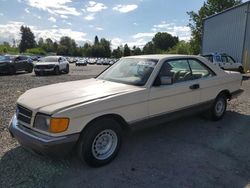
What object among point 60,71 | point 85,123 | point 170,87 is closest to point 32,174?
point 85,123

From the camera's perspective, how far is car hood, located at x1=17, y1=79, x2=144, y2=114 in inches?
138

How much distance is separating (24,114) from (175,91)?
2582 millimetres

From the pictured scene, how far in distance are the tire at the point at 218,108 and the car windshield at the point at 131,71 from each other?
209 centimetres

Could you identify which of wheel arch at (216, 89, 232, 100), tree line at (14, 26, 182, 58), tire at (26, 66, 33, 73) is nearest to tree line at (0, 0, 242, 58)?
tree line at (14, 26, 182, 58)

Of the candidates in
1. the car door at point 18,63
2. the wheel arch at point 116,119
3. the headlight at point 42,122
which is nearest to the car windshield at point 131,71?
the wheel arch at point 116,119

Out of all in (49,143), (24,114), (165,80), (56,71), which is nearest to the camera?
(49,143)

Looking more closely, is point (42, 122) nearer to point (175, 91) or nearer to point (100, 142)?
point (100, 142)

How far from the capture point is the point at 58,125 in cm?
330

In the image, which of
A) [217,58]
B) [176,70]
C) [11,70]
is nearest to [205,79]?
[176,70]

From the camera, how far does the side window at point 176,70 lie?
4.68 metres

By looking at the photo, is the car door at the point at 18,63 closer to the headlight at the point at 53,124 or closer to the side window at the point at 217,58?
the side window at the point at 217,58

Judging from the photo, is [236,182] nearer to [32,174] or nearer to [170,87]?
[170,87]

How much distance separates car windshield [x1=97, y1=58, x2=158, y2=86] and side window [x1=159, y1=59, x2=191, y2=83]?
23 cm

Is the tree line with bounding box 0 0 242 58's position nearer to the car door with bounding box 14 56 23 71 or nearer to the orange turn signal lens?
the car door with bounding box 14 56 23 71
